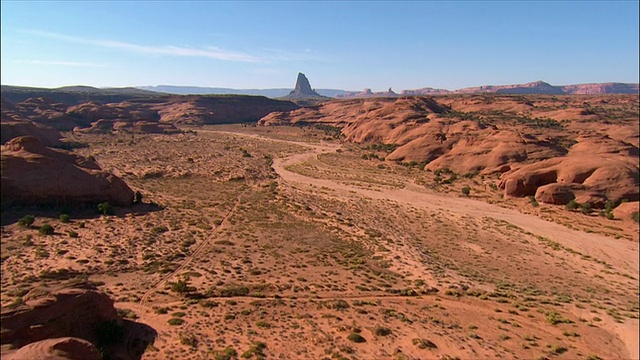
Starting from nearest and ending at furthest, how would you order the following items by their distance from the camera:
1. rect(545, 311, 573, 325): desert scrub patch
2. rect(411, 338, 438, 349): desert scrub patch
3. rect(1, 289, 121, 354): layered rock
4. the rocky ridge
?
rect(1, 289, 121, 354): layered rock → rect(411, 338, 438, 349): desert scrub patch → rect(545, 311, 573, 325): desert scrub patch → the rocky ridge

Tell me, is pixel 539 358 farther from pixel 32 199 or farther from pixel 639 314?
pixel 32 199

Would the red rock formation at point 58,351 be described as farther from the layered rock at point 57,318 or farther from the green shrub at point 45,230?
the green shrub at point 45,230

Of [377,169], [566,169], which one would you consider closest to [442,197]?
[566,169]

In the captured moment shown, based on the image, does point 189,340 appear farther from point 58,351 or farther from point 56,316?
point 58,351

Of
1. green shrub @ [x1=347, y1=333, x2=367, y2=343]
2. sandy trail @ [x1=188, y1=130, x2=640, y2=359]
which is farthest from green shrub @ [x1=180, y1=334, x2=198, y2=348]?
sandy trail @ [x1=188, y1=130, x2=640, y2=359]

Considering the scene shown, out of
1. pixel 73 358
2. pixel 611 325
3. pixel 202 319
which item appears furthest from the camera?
pixel 611 325

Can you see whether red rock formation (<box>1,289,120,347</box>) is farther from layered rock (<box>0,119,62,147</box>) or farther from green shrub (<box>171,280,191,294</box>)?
layered rock (<box>0,119,62,147</box>)

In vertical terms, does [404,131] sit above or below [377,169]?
above
